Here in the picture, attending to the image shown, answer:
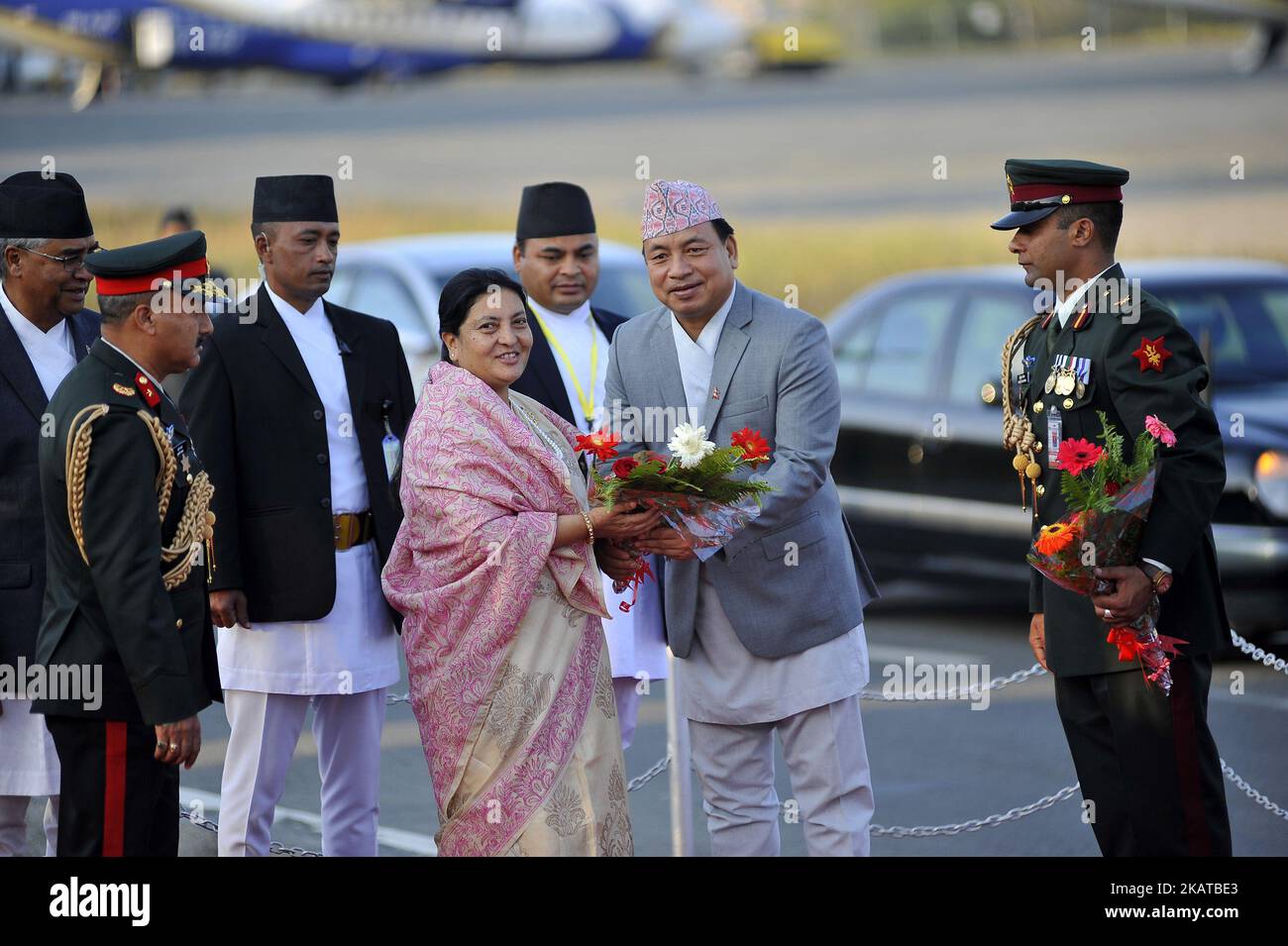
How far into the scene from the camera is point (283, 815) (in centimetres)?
750

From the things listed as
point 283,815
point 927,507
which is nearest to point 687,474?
point 283,815

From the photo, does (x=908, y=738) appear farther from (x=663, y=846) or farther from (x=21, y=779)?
(x=21, y=779)

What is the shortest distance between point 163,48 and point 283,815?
3851 centimetres

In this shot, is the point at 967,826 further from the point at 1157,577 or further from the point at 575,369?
the point at 575,369

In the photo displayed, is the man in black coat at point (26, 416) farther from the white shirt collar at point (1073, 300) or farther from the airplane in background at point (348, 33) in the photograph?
the airplane in background at point (348, 33)

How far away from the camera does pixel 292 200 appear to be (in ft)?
19.3

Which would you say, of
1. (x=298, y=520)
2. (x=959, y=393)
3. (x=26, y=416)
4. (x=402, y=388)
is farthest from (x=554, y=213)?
(x=959, y=393)

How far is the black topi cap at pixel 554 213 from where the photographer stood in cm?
683

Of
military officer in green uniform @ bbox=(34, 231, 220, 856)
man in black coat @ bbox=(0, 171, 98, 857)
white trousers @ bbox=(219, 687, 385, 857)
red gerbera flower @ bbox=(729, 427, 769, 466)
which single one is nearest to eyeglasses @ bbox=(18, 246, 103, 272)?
man in black coat @ bbox=(0, 171, 98, 857)

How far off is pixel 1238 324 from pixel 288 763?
6.51 metres

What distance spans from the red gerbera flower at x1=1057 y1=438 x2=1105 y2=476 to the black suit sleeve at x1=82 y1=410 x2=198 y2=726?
2389 millimetres

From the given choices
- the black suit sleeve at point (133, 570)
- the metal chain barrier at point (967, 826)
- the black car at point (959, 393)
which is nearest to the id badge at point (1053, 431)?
the metal chain barrier at point (967, 826)

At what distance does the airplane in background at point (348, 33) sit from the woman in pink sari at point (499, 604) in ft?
122
